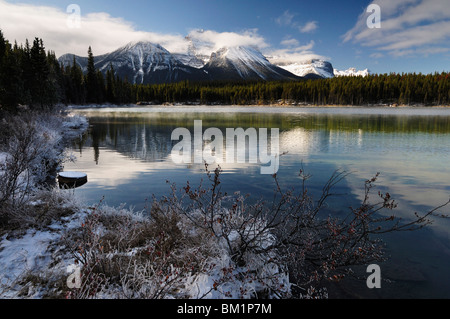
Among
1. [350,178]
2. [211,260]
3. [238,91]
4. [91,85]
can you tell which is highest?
[238,91]

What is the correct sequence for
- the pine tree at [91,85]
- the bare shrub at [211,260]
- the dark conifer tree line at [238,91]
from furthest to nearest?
the pine tree at [91,85], the dark conifer tree line at [238,91], the bare shrub at [211,260]

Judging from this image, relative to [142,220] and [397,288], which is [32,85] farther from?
[397,288]

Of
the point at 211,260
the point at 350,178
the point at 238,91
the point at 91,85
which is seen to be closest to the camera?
the point at 211,260

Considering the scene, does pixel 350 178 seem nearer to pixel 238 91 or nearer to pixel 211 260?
pixel 211 260

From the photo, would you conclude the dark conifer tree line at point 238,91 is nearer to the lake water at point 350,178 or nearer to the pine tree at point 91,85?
the pine tree at point 91,85

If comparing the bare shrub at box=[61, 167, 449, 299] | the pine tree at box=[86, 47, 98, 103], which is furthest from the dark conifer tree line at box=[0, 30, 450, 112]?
the bare shrub at box=[61, 167, 449, 299]

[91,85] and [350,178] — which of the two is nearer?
[350,178]

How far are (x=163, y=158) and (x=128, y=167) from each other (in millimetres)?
3164

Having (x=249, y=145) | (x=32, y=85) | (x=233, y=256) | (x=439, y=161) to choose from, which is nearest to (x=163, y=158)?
(x=249, y=145)

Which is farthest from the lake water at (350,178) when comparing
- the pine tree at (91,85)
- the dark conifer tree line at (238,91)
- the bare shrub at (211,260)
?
the pine tree at (91,85)

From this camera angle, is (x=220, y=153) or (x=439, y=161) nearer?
(x=439, y=161)

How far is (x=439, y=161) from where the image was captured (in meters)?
17.3

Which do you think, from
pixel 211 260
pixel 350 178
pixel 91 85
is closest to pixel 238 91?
pixel 91 85

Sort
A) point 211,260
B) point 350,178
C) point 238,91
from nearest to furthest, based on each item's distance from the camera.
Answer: point 211,260
point 350,178
point 238,91
